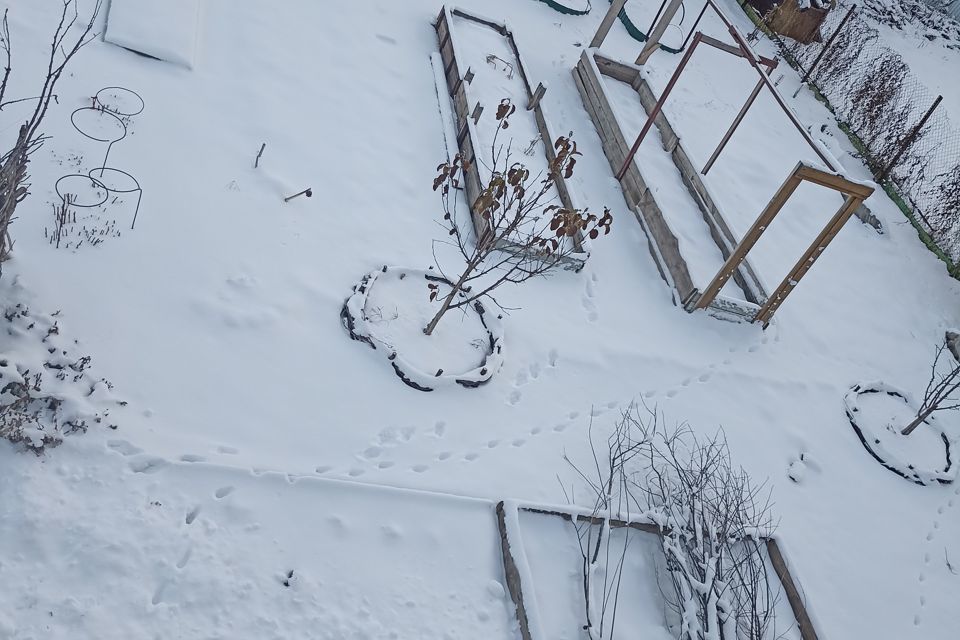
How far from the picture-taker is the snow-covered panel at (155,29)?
693 centimetres

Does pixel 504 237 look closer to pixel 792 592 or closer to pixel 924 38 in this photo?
pixel 792 592

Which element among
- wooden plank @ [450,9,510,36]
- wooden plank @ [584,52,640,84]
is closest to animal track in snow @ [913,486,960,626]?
wooden plank @ [584,52,640,84]

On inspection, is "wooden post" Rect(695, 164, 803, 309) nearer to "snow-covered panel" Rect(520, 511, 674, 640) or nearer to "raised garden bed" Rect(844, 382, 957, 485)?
"raised garden bed" Rect(844, 382, 957, 485)

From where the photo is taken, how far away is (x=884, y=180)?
35.8 ft

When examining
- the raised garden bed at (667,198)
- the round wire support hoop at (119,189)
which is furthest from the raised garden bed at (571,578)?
the round wire support hoop at (119,189)

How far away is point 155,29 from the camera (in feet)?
23.3

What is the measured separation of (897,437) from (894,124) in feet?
23.1

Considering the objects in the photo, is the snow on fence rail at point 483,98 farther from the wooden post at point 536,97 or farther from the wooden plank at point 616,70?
the wooden plank at point 616,70

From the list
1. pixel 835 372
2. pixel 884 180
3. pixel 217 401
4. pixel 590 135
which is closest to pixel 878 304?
pixel 835 372

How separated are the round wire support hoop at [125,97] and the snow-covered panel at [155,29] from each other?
68cm

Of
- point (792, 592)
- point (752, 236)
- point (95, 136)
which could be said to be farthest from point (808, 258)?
point (95, 136)

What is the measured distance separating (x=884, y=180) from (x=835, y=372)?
507 cm

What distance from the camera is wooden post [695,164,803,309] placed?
6.46m

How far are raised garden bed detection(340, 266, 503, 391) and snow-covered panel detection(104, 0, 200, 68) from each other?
3414 mm
